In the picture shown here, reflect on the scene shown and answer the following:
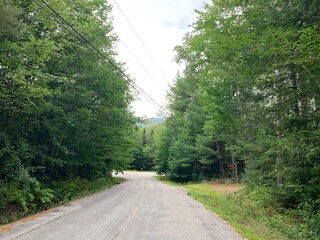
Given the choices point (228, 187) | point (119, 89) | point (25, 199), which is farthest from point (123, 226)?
point (228, 187)

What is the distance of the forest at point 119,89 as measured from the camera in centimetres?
817

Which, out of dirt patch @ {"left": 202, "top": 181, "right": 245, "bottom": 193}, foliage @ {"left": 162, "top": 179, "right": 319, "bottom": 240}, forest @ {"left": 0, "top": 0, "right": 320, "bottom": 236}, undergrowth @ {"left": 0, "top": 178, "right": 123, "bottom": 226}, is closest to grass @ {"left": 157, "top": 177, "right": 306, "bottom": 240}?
foliage @ {"left": 162, "top": 179, "right": 319, "bottom": 240}

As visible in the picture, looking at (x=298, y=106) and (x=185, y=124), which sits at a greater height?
(x=185, y=124)

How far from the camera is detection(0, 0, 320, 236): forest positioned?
322 inches

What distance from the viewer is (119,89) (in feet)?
53.4

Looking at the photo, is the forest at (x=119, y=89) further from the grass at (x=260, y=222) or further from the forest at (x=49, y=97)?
the grass at (x=260, y=222)

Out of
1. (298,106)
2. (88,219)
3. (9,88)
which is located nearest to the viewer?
(88,219)

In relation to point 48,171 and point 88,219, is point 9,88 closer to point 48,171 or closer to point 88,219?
point 88,219

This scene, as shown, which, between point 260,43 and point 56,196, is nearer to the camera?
point 260,43

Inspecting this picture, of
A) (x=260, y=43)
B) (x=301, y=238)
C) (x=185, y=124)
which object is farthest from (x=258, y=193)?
(x=185, y=124)

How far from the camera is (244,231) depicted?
7480mm

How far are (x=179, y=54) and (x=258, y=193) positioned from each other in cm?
1402

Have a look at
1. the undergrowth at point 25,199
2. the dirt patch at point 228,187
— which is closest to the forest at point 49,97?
the undergrowth at point 25,199

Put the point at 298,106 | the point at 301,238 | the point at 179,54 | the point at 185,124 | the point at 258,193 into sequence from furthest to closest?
the point at 185,124, the point at 179,54, the point at 258,193, the point at 298,106, the point at 301,238
